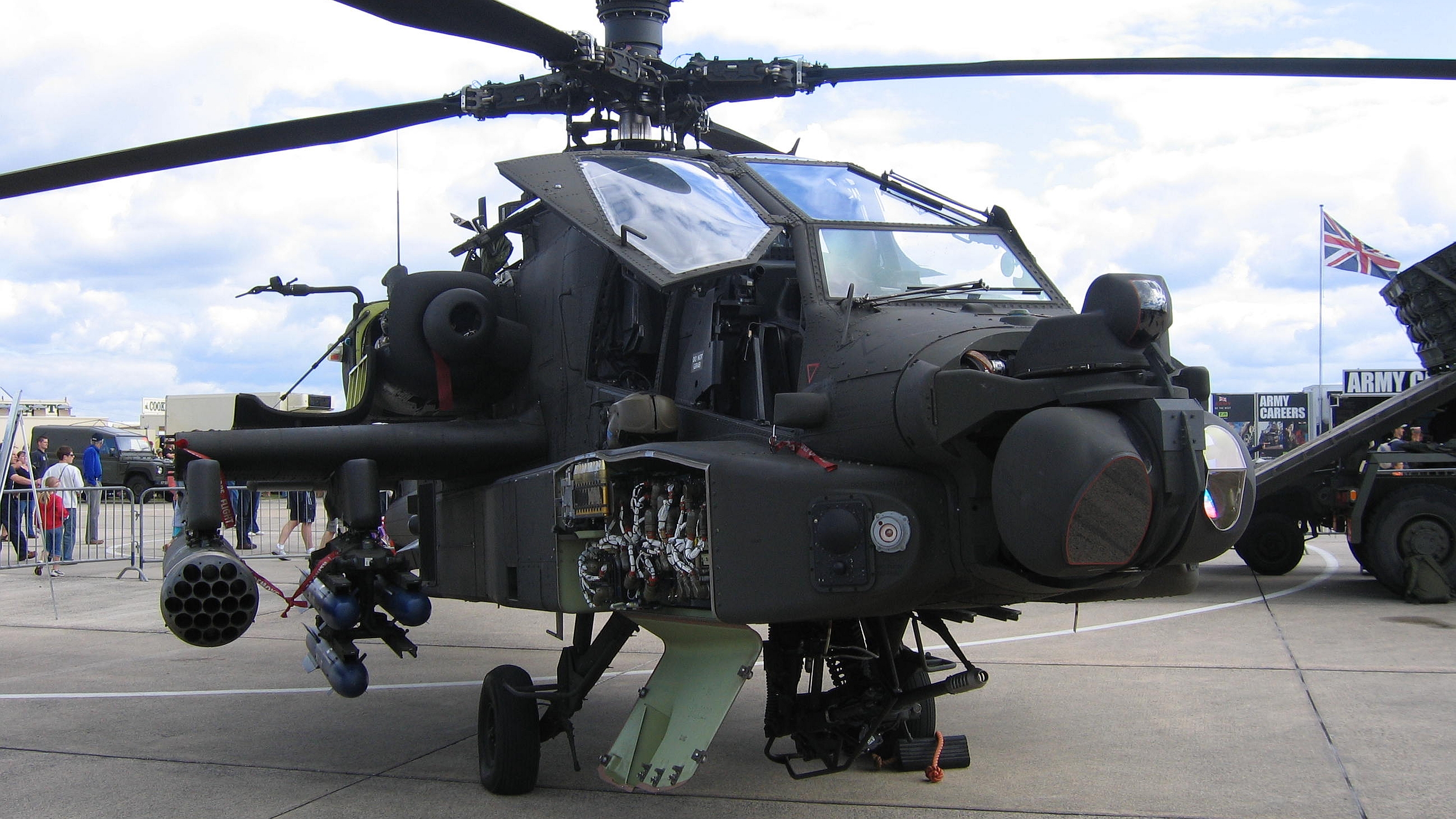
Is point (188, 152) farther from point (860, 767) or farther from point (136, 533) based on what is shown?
point (136, 533)

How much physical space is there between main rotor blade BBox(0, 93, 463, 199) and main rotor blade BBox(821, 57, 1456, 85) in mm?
3643

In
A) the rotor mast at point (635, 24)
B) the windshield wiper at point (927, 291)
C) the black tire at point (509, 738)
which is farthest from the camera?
the rotor mast at point (635, 24)

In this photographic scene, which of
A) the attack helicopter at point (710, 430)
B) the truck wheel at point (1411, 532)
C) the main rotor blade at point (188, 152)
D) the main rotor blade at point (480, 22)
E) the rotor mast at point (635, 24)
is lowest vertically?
the truck wheel at point (1411, 532)

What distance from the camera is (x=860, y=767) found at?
5.97 meters

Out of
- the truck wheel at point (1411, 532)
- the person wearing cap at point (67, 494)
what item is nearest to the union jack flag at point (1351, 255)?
the truck wheel at point (1411, 532)

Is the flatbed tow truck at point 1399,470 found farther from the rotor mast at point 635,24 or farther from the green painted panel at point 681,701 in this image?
the green painted panel at point 681,701

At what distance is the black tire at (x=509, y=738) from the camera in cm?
561

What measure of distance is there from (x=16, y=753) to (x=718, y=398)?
175 inches

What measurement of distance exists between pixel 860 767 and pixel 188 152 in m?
5.12

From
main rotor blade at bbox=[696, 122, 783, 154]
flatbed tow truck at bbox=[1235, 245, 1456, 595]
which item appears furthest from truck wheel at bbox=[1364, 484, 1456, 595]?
main rotor blade at bbox=[696, 122, 783, 154]

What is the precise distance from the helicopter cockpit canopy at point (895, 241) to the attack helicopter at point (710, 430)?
0.06 ft

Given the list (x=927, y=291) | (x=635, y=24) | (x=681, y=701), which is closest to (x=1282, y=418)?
(x=635, y=24)

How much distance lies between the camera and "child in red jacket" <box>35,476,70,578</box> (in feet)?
47.8

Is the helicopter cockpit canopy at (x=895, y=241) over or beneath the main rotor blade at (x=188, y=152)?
beneath
